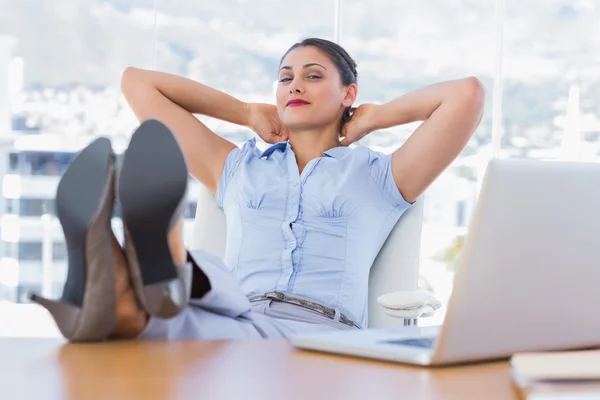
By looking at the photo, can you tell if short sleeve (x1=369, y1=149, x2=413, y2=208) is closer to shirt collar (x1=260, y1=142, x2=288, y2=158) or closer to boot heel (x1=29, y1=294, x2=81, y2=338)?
shirt collar (x1=260, y1=142, x2=288, y2=158)

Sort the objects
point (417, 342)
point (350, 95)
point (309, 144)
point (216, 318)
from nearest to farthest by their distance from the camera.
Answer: point (417, 342) → point (216, 318) → point (309, 144) → point (350, 95)

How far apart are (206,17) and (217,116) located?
3.34 m

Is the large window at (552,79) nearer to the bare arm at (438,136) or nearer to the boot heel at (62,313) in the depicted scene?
the bare arm at (438,136)

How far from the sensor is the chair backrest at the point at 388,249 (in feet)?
7.78

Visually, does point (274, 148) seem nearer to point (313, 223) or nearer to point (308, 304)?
point (313, 223)

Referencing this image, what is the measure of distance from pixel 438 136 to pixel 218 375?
1.51m

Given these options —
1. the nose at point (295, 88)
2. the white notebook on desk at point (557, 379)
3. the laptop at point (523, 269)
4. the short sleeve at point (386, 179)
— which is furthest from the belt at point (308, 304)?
the white notebook on desk at point (557, 379)

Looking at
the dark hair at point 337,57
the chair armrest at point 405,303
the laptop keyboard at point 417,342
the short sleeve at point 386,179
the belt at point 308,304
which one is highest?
the dark hair at point 337,57

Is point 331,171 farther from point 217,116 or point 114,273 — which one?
point 114,273

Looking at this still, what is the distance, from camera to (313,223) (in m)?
2.38

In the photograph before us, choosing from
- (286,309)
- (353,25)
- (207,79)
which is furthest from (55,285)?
(286,309)

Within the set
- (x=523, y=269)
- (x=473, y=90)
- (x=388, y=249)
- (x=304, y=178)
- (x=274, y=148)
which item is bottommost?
(x=523, y=269)

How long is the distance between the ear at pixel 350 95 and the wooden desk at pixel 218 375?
1504mm

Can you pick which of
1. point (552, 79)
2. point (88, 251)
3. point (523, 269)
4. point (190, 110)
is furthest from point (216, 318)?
point (552, 79)
